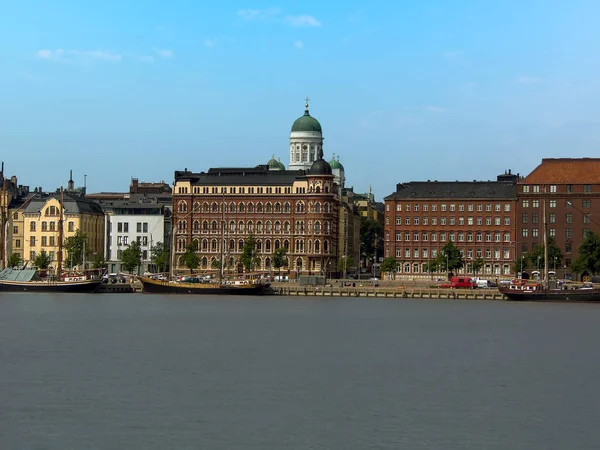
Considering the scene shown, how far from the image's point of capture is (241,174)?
18300 cm

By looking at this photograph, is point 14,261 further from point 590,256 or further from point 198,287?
point 590,256

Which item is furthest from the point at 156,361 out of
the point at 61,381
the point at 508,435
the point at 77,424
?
the point at 508,435

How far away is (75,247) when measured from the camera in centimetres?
17238

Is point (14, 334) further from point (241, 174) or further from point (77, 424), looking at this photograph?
point (241, 174)

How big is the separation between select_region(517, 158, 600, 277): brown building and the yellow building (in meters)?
63.5

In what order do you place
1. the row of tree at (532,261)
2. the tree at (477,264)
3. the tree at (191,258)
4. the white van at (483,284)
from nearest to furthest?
the row of tree at (532,261) → the white van at (483,284) → the tree at (477,264) → the tree at (191,258)

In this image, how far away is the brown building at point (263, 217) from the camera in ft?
584

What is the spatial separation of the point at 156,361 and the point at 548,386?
19.9 m

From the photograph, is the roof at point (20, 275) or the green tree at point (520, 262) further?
the green tree at point (520, 262)

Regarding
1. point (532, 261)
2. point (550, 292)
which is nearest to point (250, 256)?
point (532, 261)

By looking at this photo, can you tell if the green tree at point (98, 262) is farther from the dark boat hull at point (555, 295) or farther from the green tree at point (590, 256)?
the green tree at point (590, 256)

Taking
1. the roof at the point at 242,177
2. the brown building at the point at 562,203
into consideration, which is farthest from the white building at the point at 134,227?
the brown building at the point at 562,203

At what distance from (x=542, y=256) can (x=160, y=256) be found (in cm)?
5399

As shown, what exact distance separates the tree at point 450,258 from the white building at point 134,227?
44.8m
